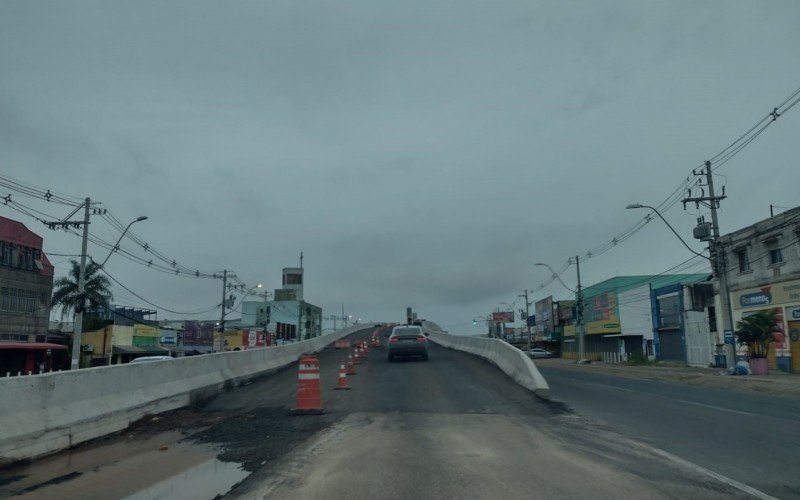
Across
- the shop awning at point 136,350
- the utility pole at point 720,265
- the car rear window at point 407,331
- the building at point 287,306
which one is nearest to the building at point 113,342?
the shop awning at point 136,350

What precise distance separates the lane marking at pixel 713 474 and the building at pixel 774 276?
26.9m

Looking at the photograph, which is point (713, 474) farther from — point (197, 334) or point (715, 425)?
point (197, 334)

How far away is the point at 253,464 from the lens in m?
9.06

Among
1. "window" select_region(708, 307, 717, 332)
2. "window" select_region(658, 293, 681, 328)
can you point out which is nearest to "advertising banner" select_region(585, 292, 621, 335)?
"window" select_region(658, 293, 681, 328)

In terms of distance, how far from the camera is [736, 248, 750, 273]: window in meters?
38.9

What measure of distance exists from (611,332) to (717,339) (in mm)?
25432

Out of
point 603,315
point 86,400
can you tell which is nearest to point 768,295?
point 603,315

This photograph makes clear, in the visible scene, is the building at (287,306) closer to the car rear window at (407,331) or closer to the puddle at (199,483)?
the car rear window at (407,331)

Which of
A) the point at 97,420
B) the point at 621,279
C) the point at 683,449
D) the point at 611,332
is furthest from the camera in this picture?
the point at 621,279

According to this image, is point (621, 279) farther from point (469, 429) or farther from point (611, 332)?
point (469, 429)

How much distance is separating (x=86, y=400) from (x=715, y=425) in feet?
40.8

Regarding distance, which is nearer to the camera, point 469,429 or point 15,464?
point 15,464

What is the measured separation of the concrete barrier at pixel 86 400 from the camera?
9.48 meters

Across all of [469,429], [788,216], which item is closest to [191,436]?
[469,429]
